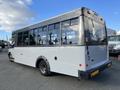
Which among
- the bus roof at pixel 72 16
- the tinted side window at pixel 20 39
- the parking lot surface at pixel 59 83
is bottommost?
the parking lot surface at pixel 59 83

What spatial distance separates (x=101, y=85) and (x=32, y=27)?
178 inches

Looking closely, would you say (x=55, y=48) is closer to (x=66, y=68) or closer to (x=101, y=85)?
(x=66, y=68)

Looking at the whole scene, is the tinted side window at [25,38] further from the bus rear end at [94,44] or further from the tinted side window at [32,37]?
the bus rear end at [94,44]

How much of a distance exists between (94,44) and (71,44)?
0.94 metres

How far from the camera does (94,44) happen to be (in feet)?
19.2

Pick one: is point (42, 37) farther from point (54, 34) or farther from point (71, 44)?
point (71, 44)

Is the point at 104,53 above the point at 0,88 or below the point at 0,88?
above

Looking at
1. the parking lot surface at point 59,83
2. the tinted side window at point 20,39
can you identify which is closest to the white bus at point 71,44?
the parking lot surface at point 59,83

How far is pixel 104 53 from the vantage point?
22.3 ft

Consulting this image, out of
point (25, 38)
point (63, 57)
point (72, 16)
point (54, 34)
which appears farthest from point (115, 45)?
point (72, 16)

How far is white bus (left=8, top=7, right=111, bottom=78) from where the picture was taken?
209 inches

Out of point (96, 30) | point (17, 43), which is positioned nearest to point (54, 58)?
point (96, 30)

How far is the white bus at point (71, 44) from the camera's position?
5312 mm

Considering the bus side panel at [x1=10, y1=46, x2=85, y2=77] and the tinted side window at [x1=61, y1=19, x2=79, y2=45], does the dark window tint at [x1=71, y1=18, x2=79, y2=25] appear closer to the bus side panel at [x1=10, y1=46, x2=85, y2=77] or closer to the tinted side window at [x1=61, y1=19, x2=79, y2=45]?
the tinted side window at [x1=61, y1=19, x2=79, y2=45]
